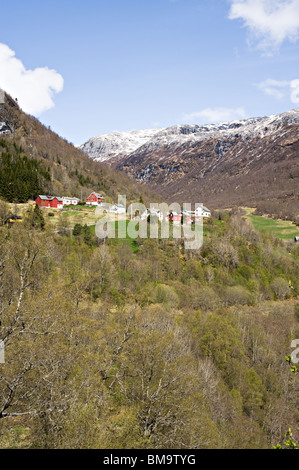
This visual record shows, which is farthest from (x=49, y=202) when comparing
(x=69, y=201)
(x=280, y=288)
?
(x=280, y=288)

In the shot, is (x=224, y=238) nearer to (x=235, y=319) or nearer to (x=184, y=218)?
(x=184, y=218)

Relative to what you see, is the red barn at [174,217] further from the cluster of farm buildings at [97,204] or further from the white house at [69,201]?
the white house at [69,201]

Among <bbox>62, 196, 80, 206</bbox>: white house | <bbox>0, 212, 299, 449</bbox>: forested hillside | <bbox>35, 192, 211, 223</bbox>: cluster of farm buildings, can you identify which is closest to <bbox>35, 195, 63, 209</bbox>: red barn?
<bbox>35, 192, 211, 223</bbox>: cluster of farm buildings

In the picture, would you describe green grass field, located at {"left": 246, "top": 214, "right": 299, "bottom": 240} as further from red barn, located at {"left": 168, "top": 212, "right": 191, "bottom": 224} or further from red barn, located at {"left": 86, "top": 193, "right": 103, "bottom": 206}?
red barn, located at {"left": 86, "top": 193, "right": 103, "bottom": 206}

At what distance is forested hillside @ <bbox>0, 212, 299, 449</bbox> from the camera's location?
11984 millimetres

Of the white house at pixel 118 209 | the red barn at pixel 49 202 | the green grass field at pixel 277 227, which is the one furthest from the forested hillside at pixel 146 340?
the red barn at pixel 49 202

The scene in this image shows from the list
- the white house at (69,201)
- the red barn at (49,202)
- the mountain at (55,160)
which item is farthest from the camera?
the mountain at (55,160)

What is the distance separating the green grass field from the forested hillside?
2344cm

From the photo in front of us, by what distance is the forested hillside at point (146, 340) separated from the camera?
12.0 meters

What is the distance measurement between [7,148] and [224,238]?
92.9m

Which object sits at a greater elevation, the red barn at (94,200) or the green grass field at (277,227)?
the red barn at (94,200)

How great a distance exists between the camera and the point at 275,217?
142m

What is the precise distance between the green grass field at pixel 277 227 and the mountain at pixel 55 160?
50384 millimetres

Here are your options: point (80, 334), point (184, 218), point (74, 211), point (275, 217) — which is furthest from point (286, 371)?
point (275, 217)
